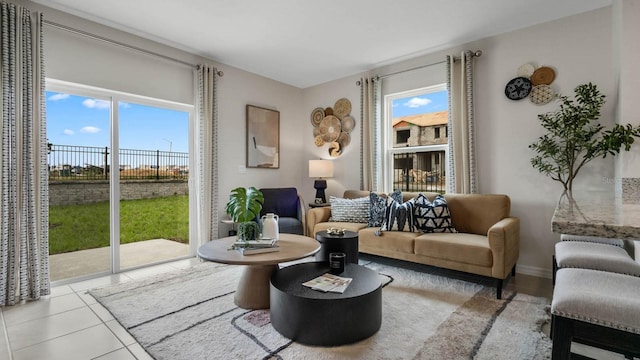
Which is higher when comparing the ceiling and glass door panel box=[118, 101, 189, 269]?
the ceiling

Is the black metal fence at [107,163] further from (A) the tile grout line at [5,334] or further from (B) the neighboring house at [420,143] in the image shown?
(B) the neighboring house at [420,143]

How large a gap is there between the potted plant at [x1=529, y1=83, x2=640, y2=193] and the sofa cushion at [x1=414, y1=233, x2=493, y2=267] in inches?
38.2

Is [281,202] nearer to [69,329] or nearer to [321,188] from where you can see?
[321,188]

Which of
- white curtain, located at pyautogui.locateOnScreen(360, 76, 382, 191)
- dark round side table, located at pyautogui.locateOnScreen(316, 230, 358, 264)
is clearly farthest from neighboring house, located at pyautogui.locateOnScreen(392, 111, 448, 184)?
dark round side table, located at pyautogui.locateOnScreen(316, 230, 358, 264)

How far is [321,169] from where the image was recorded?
15.1ft

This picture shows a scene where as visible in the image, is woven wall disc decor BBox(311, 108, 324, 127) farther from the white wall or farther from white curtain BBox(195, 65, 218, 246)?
the white wall

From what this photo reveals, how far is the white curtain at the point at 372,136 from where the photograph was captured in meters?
4.35

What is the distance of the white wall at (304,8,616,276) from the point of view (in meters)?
2.85

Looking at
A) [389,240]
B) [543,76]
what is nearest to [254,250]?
[389,240]

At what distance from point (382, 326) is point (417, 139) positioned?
9.14 ft

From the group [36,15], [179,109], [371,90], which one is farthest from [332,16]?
[36,15]

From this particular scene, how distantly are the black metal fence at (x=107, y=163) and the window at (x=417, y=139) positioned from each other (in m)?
2.85

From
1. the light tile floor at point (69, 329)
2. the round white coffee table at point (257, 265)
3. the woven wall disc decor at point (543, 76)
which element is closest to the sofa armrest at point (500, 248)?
the light tile floor at point (69, 329)

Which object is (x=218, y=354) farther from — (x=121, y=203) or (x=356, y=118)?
(x=356, y=118)
